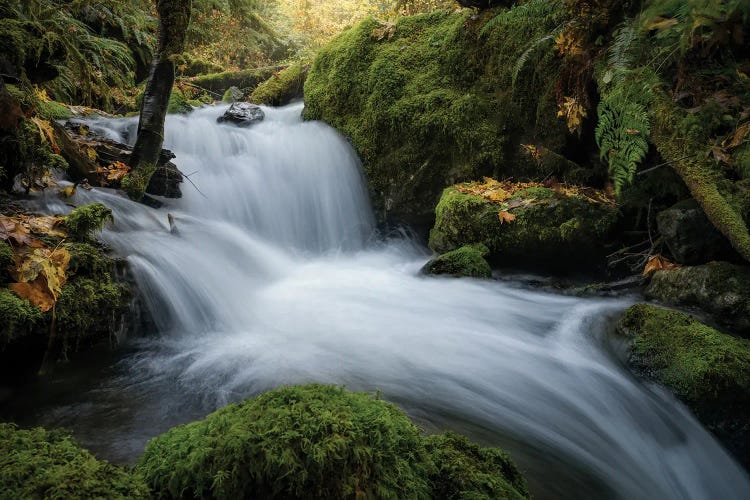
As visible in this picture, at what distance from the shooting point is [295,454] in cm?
132

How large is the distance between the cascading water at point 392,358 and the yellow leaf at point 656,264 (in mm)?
667

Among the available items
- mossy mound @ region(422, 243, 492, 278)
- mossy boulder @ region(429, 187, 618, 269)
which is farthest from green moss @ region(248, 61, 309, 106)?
mossy mound @ region(422, 243, 492, 278)

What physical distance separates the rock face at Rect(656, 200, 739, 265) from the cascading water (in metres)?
0.84

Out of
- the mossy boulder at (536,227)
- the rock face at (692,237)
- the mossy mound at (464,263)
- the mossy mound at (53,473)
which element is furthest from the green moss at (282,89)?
the mossy mound at (53,473)

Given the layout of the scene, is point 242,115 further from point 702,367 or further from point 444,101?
point 702,367

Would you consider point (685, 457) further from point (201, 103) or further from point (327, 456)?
point (201, 103)

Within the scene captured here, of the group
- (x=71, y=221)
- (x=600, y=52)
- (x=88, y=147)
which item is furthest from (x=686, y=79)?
(x=88, y=147)

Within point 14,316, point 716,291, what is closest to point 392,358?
point 14,316

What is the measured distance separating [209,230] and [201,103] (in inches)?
245

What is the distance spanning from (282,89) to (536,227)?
8.23 metres

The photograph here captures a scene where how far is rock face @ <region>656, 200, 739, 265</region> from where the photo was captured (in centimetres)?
397

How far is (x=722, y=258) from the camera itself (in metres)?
3.96

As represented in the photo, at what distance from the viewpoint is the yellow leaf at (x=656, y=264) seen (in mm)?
4484

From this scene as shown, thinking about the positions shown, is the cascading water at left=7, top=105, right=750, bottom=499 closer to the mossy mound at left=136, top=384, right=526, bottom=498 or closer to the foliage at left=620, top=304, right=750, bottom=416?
the foliage at left=620, top=304, right=750, bottom=416
